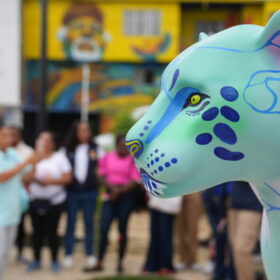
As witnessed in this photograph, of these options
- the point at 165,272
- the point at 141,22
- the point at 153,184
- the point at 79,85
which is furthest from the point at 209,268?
the point at 141,22

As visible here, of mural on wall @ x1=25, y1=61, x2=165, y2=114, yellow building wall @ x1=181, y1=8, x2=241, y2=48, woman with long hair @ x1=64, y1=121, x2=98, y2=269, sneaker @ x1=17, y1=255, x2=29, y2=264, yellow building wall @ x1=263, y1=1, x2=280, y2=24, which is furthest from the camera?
yellow building wall @ x1=181, y1=8, x2=241, y2=48

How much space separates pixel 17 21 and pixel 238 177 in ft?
58.9

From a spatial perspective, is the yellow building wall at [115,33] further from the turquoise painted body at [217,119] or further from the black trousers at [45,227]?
the turquoise painted body at [217,119]

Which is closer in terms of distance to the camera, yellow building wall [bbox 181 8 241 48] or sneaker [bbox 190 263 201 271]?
sneaker [bbox 190 263 201 271]

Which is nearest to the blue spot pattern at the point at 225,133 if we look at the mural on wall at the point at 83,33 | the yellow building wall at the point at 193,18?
the mural on wall at the point at 83,33

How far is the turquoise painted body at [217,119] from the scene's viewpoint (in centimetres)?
147

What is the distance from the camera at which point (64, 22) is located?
1891 cm

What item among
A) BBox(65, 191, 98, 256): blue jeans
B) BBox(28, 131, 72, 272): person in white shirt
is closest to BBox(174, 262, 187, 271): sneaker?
BBox(65, 191, 98, 256): blue jeans

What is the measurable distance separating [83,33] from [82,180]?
46.3ft

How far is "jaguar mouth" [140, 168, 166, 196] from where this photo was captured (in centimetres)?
157

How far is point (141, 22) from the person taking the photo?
62.0 ft

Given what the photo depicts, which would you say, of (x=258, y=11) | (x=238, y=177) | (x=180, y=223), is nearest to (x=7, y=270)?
(x=180, y=223)

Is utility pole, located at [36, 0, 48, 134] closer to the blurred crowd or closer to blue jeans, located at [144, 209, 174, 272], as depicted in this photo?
the blurred crowd

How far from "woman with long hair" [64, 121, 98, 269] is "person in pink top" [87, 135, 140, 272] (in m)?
0.18
